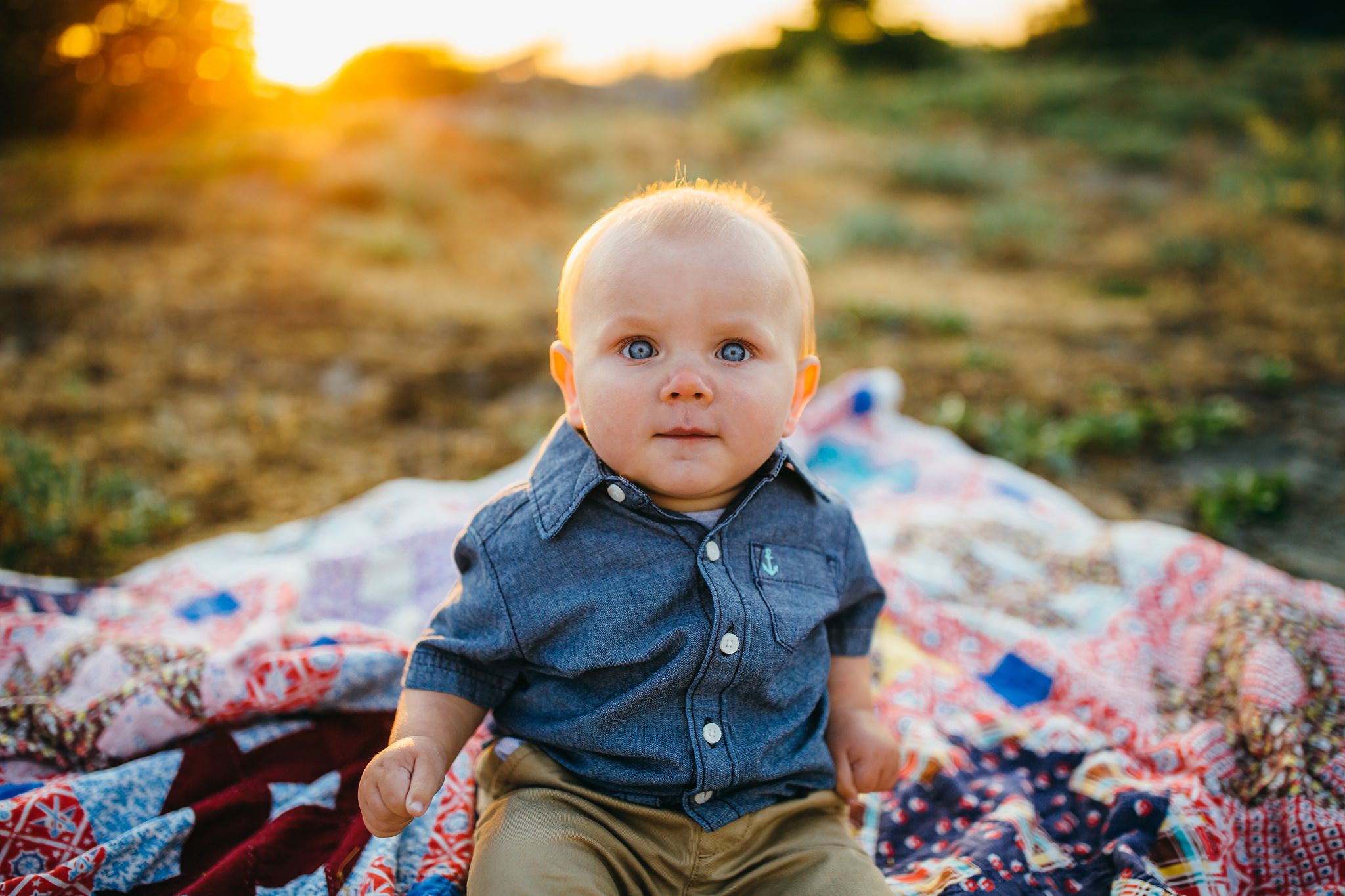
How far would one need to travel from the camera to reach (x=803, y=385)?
4.83ft

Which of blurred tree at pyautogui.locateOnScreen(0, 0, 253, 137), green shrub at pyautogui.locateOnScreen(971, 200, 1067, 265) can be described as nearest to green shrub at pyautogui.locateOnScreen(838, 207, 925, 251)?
green shrub at pyautogui.locateOnScreen(971, 200, 1067, 265)

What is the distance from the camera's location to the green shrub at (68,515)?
2.52 metres

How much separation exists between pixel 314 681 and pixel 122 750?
1.22ft

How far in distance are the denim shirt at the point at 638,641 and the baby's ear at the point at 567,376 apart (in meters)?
0.05

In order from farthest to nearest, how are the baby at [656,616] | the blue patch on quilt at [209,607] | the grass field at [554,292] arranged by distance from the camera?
the grass field at [554,292] < the blue patch on quilt at [209,607] < the baby at [656,616]

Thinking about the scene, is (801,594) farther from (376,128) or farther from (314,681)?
(376,128)

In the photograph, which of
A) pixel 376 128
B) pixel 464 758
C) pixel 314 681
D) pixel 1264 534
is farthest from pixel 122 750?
pixel 376 128

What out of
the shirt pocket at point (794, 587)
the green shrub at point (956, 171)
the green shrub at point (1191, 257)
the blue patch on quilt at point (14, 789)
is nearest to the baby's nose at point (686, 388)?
the shirt pocket at point (794, 587)

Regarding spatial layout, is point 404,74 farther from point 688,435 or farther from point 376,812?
point 376,812

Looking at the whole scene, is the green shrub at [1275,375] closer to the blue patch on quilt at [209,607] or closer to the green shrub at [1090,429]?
the green shrub at [1090,429]

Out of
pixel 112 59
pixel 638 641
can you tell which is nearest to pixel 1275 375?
pixel 638 641

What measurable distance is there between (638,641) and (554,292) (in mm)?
4182

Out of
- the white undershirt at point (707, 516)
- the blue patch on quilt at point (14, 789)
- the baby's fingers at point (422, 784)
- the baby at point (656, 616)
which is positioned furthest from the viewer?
the blue patch on quilt at point (14, 789)

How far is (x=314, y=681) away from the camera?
5.43ft
